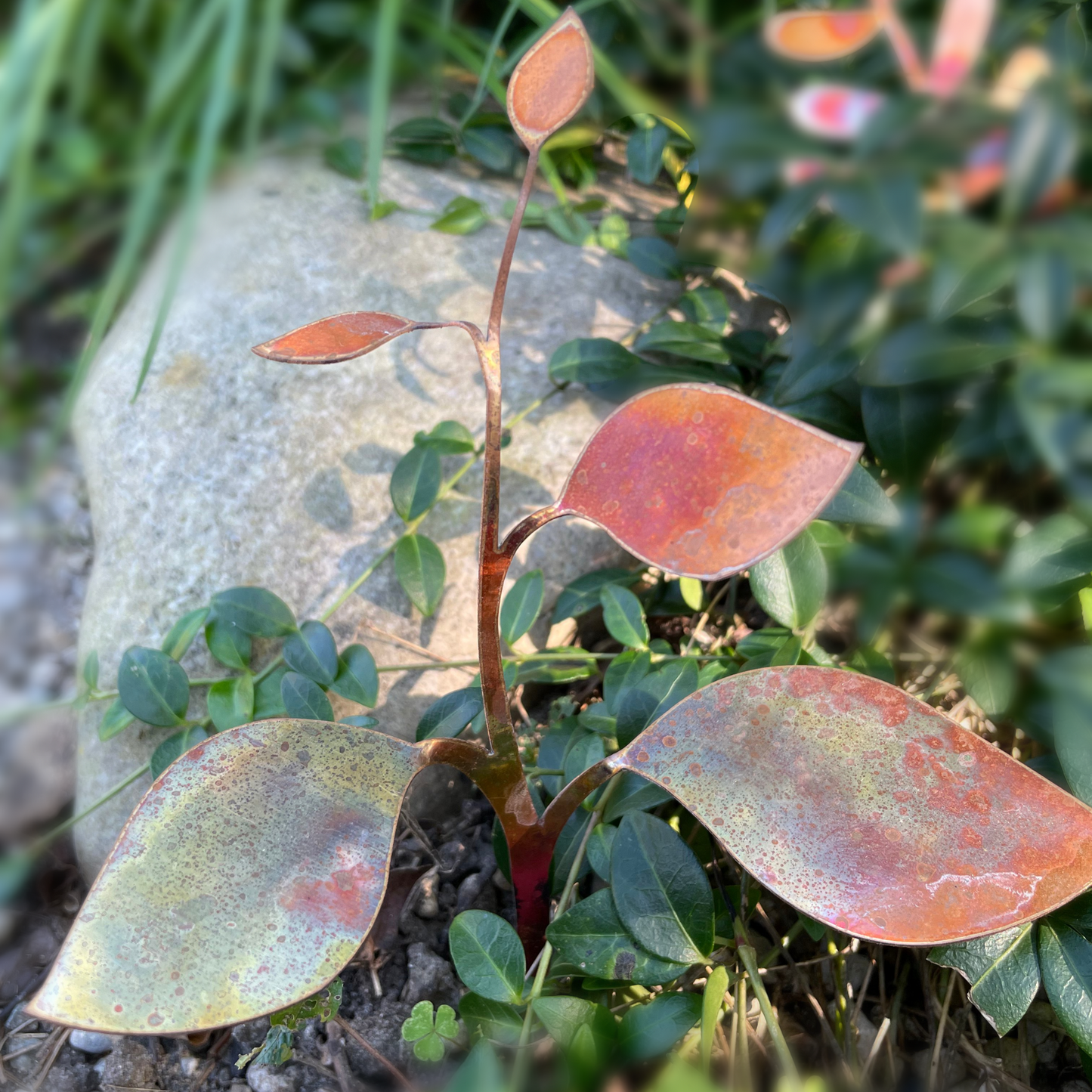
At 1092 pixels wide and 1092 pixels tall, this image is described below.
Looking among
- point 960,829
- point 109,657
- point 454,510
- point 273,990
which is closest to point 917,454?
point 960,829

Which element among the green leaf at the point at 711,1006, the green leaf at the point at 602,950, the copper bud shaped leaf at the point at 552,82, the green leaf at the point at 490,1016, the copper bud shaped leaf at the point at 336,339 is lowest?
the green leaf at the point at 490,1016

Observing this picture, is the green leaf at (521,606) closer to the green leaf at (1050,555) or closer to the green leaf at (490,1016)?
the green leaf at (490,1016)

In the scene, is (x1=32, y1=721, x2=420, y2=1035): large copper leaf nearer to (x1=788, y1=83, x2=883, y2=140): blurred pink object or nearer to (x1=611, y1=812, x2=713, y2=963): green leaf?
(x1=611, y1=812, x2=713, y2=963): green leaf

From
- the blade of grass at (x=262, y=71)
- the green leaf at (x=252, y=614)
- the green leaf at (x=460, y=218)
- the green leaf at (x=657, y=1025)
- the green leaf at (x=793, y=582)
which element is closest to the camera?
the green leaf at (x=657, y=1025)

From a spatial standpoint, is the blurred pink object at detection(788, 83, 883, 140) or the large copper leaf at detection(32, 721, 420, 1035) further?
the large copper leaf at detection(32, 721, 420, 1035)

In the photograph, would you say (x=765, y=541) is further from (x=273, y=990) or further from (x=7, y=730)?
(x=7, y=730)

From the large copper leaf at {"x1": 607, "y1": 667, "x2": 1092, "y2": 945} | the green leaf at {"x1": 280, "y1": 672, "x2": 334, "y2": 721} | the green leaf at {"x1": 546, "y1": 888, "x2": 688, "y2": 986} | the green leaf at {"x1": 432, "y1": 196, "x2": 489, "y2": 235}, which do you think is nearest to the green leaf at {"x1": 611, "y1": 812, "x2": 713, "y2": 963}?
the green leaf at {"x1": 546, "y1": 888, "x2": 688, "y2": 986}

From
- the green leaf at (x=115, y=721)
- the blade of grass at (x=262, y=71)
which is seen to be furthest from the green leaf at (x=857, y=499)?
the blade of grass at (x=262, y=71)
